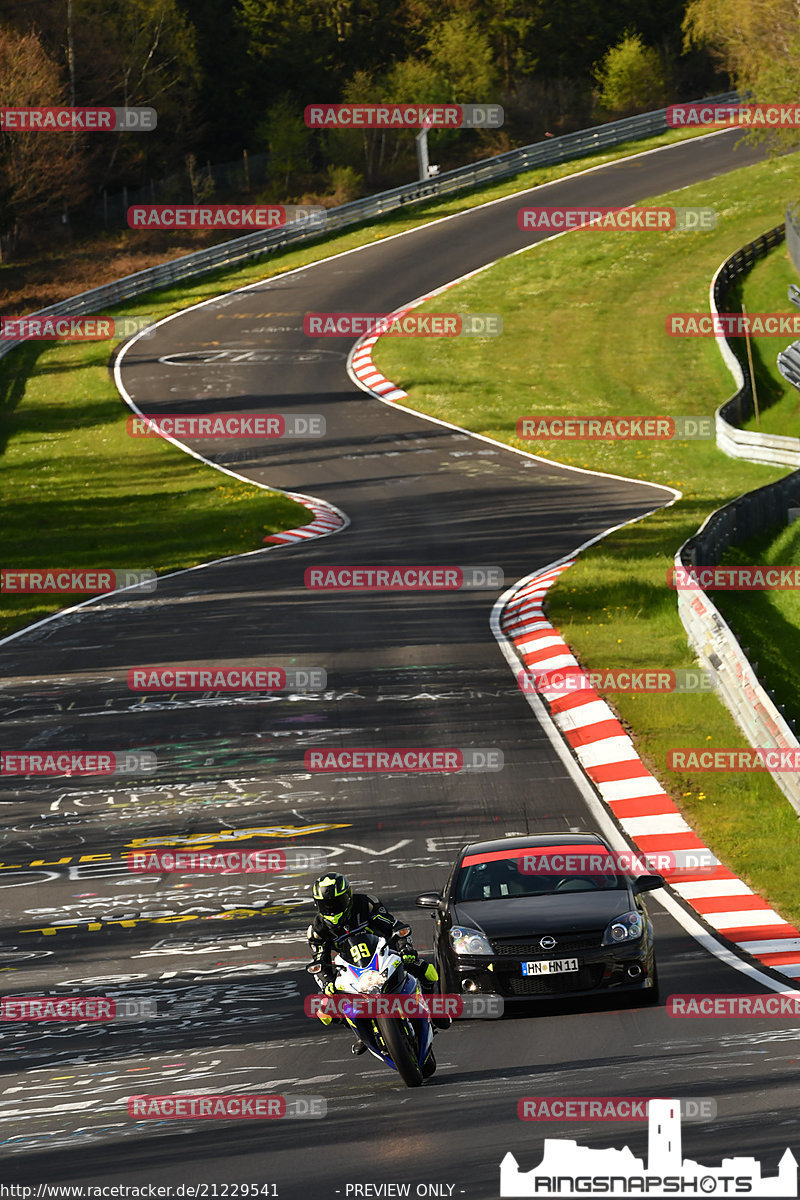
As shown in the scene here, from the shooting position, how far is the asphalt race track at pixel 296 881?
361 inches

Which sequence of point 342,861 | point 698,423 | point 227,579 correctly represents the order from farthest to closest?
point 698,423 < point 227,579 < point 342,861

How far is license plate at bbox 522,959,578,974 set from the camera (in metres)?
11.5

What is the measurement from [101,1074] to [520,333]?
4866cm

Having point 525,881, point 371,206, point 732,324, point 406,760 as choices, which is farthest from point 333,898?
point 371,206

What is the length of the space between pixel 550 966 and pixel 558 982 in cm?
14

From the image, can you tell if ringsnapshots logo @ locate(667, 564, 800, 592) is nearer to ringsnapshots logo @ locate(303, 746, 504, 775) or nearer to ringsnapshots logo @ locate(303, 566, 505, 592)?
ringsnapshots logo @ locate(303, 566, 505, 592)

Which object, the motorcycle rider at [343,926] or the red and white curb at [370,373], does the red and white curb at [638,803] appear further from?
the red and white curb at [370,373]

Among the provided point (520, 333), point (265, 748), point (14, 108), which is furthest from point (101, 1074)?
point (14, 108)

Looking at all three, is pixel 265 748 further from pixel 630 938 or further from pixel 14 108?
pixel 14 108

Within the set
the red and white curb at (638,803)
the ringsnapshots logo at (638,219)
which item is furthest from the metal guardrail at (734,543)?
the ringsnapshots logo at (638,219)

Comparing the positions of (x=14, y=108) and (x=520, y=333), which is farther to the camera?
(x=14, y=108)

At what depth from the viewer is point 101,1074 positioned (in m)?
10.9

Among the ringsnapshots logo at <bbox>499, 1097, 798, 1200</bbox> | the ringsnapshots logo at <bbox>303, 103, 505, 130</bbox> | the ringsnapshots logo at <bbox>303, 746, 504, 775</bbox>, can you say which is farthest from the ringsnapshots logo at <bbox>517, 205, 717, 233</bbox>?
the ringsnapshots logo at <bbox>499, 1097, 798, 1200</bbox>

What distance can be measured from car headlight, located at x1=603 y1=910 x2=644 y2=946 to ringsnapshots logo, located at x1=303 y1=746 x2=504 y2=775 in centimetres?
717
